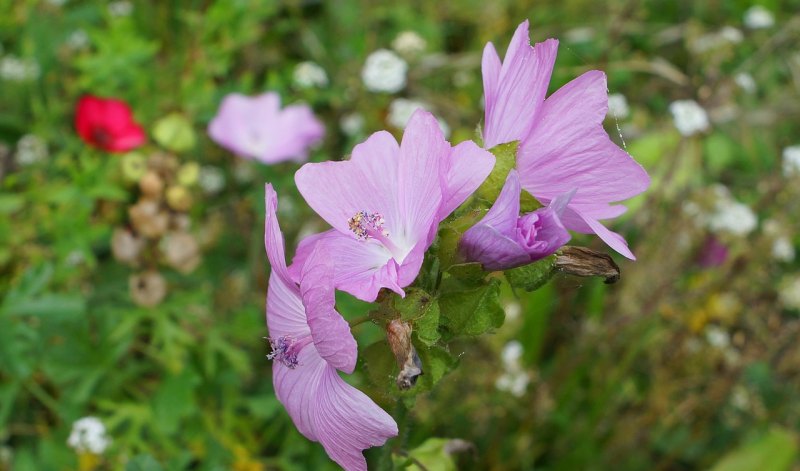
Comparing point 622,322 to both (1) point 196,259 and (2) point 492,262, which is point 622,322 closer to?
(1) point 196,259

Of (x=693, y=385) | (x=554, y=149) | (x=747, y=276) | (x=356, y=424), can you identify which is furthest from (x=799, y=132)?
(x=356, y=424)

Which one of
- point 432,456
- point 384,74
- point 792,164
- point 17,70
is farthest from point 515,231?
point 17,70

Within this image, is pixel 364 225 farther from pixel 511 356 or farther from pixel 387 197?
pixel 511 356

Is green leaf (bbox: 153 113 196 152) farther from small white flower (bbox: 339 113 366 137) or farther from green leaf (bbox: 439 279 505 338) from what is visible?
green leaf (bbox: 439 279 505 338)

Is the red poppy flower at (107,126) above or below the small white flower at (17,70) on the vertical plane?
above

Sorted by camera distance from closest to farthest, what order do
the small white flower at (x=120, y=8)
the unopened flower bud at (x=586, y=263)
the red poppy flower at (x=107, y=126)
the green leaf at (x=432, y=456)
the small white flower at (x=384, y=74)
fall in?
1. the unopened flower bud at (x=586, y=263)
2. the green leaf at (x=432, y=456)
3. the red poppy flower at (x=107, y=126)
4. the small white flower at (x=384, y=74)
5. the small white flower at (x=120, y=8)

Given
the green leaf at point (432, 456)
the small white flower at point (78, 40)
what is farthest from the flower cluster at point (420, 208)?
the small white flower at point (78, 40)

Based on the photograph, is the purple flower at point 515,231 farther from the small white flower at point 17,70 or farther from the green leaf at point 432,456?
the small white flower at point 17,70
